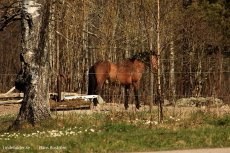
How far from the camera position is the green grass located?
10016 millimetres

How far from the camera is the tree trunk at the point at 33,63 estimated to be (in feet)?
43.3

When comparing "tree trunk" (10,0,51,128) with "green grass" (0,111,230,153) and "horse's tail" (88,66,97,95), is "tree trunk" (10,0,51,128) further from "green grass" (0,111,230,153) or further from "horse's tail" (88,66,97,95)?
"horse's tail" (88,66,97,95)

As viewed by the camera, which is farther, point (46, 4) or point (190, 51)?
point (190, 51)

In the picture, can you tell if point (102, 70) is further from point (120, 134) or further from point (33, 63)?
point (120, 134)

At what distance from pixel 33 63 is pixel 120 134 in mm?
3531

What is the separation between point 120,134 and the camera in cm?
1130

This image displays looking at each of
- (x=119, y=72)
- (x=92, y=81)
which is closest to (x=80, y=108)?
(x=92, y=81)

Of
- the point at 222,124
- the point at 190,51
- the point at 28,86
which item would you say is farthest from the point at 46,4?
the point at 190,51

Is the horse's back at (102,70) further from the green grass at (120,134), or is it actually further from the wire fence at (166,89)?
the green grass at (120,134)

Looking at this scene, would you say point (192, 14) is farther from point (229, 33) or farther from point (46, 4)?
point (46, 4)

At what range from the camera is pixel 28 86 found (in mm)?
13234

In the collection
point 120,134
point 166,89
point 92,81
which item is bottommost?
point 120,134

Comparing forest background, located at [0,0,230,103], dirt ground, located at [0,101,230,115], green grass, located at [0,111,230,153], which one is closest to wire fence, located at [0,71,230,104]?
forest background, located at [0,0,230,103]

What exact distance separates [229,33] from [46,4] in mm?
16903
